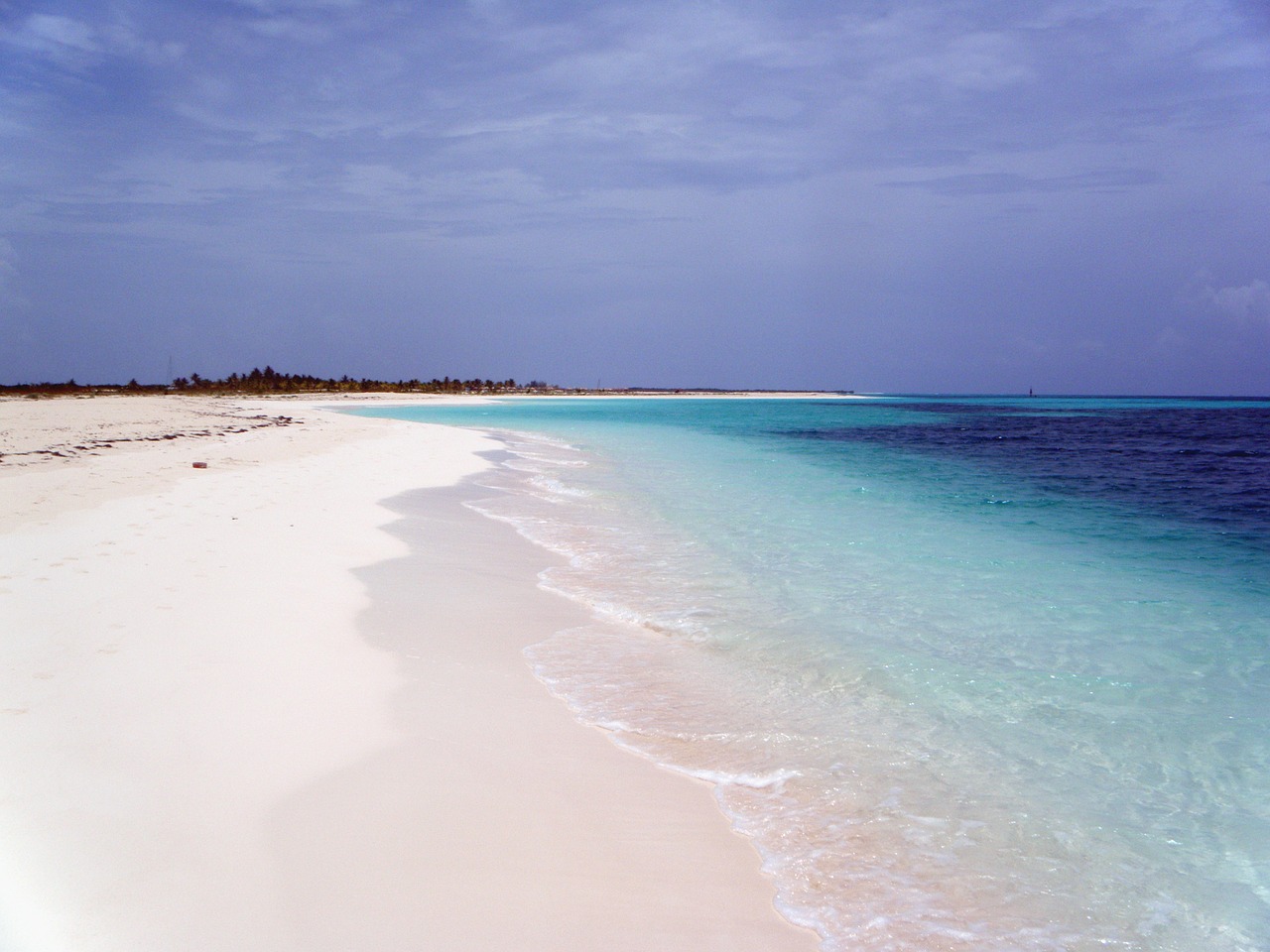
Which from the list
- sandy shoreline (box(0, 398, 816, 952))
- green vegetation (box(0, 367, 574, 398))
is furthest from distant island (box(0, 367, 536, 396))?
sandy shoreline (box(0, 398, 816, 952))

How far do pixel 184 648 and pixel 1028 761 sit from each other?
4499mm

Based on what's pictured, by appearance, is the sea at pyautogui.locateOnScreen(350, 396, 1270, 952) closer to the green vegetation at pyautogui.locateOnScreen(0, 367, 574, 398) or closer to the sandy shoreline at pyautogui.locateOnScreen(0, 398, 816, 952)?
the sandy shoreline at pyautogui.locateOnScreen(0, 398, 816, 952)

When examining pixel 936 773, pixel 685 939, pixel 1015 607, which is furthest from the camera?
pixel 1015 607

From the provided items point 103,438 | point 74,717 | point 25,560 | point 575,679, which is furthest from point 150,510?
point 103,438

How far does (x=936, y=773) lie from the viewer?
3.54m

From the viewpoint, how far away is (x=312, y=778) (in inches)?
118

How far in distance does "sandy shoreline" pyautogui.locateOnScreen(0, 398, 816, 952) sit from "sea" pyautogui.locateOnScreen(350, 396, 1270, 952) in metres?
0.36

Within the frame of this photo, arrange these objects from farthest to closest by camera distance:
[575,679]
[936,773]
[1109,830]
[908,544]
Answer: [908,544] → [575,679] → [936,773] → [1109,830]

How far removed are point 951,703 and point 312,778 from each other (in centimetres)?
343

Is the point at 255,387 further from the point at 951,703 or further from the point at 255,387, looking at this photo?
the point at 951,703

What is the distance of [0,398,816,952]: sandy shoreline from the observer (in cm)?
226

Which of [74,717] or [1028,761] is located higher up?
[74,717]

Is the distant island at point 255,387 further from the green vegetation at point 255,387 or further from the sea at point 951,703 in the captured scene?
the sea at point 951,703

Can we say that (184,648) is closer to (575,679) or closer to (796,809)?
(575,679)
